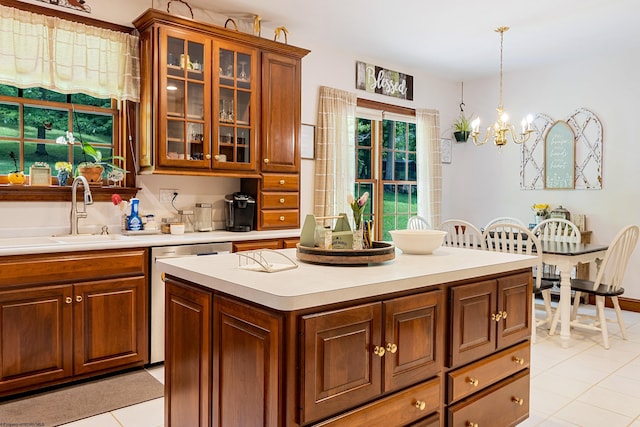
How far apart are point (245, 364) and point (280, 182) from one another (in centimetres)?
266

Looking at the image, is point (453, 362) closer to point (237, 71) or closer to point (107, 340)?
point (107, 340)

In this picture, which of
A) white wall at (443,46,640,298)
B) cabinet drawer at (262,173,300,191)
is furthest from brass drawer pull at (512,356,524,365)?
white wall at (443,46,640,298)

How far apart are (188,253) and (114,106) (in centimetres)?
131

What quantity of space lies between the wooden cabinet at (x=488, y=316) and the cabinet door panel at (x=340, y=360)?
1.48ft

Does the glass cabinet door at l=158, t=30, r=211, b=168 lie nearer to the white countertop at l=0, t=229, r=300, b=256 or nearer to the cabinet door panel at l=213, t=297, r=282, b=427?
the white countertop at l=0, t=229, r=300, b=256

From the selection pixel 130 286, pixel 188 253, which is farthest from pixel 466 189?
pixel 130 286

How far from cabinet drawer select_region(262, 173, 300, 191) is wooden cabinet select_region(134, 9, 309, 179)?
0.06 m

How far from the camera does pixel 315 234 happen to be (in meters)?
1.94

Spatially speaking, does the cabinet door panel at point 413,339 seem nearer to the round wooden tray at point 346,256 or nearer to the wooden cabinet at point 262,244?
the round wooden tray at point 346,256

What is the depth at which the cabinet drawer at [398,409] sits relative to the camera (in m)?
1.44

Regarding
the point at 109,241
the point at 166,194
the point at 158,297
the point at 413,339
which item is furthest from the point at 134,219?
the point at 413,339

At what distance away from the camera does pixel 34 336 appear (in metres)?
2.65

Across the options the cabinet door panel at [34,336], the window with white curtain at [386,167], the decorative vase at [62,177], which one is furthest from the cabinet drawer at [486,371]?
the window with white curtain at [386,167]

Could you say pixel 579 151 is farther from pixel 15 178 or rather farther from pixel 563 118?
pixel 15 178
